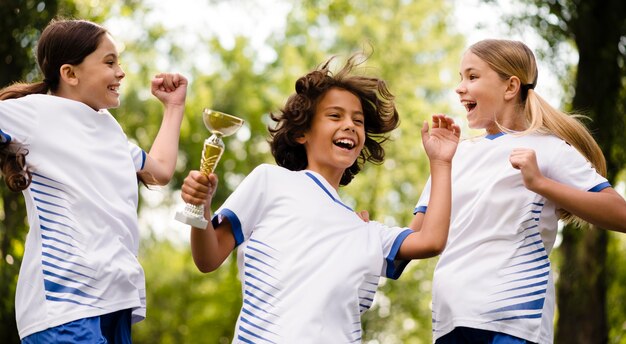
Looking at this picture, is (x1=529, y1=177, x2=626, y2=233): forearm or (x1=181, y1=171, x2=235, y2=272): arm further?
(x1=529, y1=177, x2=626, y2=233): forearm

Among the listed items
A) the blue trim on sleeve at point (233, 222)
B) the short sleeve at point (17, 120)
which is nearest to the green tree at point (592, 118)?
the blue trim on sleeve at point (233, 222)

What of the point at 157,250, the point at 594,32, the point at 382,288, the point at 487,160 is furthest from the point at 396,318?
the point at 487,160

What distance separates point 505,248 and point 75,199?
170 cm

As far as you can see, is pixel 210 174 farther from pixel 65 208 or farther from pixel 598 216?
pixel 598 216

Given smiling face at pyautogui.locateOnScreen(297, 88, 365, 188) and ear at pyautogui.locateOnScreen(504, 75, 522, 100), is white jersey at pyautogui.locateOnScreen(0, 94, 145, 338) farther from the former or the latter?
ear at pyautogui.locateOnScreen(504, 75, 522, 100)

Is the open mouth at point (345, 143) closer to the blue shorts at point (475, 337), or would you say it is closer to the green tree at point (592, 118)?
the blue shorts at point (475, 337)

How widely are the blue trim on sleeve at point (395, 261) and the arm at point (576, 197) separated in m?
0.52

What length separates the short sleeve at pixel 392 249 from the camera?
159 inches

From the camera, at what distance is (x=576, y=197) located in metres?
4.00

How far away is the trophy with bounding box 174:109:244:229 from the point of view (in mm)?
3533

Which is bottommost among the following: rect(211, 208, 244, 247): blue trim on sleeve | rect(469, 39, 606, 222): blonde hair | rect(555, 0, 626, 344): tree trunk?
rect(211, 208, 244, 247): blue trim on sleeve

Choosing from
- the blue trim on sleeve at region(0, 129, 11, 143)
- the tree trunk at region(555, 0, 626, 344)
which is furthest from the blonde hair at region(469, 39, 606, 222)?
the tree trunk at region(555, 0, 626, 344)

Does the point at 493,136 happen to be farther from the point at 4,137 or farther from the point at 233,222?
the point at 4,137

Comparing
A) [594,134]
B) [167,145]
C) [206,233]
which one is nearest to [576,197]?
[206,233]
